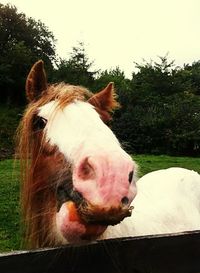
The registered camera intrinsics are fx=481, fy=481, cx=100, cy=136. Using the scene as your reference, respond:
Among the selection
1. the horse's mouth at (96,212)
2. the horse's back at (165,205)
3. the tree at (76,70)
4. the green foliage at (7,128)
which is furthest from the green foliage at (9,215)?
the tree at (76,70)

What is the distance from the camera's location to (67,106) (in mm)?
2629

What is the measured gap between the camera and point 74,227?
7.19ft

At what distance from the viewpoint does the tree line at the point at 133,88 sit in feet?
79.2

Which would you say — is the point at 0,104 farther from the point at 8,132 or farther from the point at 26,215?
the point at 26,215

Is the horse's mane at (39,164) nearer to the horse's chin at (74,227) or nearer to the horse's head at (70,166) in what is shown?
the horse's head at (70,166)

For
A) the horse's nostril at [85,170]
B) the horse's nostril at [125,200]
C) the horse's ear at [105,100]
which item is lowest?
the horse's nostril at [125,200]

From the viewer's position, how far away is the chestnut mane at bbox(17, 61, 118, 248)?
253 centimetres

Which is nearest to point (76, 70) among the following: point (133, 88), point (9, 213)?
point (133, 88)

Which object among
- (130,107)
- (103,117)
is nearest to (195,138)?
(130,107)

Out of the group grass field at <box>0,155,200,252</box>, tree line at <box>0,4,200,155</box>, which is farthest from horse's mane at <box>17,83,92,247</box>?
tree line at <box>0,4,200,155</box>

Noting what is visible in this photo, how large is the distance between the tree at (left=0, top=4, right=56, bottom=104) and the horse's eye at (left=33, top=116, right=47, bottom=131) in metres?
28.1

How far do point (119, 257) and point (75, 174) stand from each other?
0.43m

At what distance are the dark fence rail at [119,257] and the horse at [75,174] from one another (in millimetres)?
117

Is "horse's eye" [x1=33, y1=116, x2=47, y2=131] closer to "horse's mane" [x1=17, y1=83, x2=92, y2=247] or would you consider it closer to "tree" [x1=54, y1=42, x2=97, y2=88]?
"horse's mane" [x1=17, y1=83, x2=92, y2=247]
